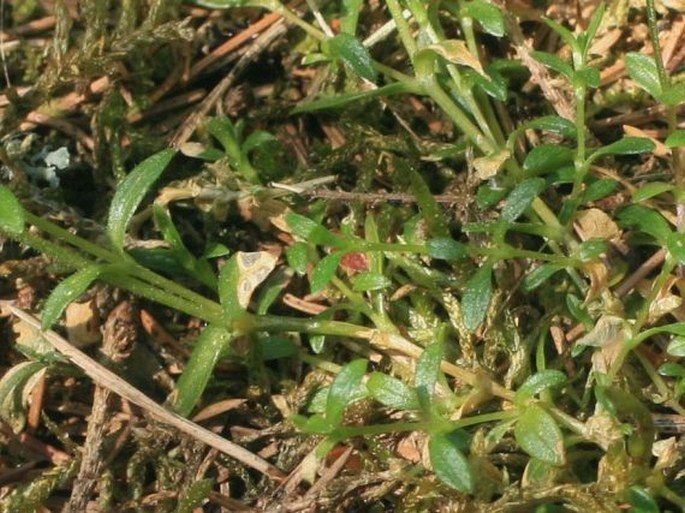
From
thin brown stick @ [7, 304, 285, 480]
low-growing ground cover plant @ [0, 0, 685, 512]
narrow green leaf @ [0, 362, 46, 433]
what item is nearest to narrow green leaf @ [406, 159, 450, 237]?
low-growing ground cover plant @ [0, 0, 685, 512]

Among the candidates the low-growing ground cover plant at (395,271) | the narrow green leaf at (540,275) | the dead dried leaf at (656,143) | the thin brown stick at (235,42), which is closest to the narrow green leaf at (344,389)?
the low-growing ground cover plant at (395,271)

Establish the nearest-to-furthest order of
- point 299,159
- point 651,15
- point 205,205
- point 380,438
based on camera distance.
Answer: point 651,15
point 380,438
point 205,205
point 299,159

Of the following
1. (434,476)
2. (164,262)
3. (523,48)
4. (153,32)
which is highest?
(153,32)

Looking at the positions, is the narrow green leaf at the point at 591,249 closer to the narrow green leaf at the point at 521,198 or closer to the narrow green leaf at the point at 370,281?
the narrow green leaf at the point at 521,198

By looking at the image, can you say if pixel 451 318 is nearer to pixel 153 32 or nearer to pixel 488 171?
pixel 488 171

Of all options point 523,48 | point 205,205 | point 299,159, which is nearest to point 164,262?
point 205,205

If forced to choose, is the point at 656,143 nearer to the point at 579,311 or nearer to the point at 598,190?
the point at 598,190

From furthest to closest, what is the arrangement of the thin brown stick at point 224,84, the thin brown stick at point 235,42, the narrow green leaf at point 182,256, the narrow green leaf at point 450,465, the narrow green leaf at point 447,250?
the thin brown stick at point 235,42 → the thin brown stick at point 224,84 → the narrow green leaf at point 182,256 → the narrow green leaf at point 447,250 → the narrow green leaf at point 450,465

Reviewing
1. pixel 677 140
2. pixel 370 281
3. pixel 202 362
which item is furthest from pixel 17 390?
pixel 677 140
